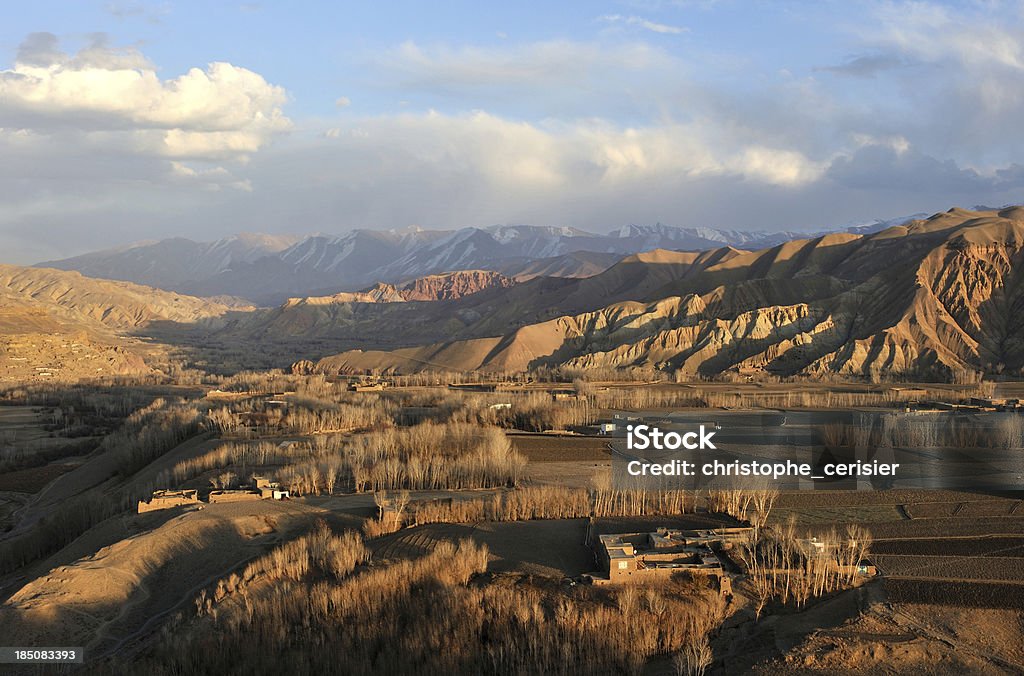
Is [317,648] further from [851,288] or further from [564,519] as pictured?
[851,288]

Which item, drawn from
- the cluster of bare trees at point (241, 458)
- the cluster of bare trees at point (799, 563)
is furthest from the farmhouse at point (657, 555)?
the cluster of bare trees at point (241, 458)

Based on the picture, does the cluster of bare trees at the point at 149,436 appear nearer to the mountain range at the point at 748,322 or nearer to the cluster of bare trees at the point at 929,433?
the cluster of bare trees at the point at 929,433

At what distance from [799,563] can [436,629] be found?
772 centimetres

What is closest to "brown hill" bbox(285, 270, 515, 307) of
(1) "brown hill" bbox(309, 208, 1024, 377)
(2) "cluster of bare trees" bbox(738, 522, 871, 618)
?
(1) "brown hill" bbox(309, 208, 1024, 377)

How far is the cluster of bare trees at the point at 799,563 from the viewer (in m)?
16.0

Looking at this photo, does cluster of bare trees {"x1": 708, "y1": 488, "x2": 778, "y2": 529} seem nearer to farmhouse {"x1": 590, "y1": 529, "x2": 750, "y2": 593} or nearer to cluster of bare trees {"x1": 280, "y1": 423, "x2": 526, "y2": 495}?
farmhouse {"x1": 590, "y1": 529, "x2": 750, "y2": 593}

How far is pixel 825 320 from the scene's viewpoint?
7625 cm

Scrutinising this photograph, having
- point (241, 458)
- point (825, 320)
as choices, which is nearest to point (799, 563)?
point (241, 458)

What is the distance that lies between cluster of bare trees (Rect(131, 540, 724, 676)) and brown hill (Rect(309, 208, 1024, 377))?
2215 inches

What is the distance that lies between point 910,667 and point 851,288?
76282mm

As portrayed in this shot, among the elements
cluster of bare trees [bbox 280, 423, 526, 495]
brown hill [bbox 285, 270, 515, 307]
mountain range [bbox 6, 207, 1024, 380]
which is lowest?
cluster of bare trees [bbox 280, 423, 526, 495]

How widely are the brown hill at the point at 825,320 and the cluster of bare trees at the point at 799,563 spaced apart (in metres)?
51.7

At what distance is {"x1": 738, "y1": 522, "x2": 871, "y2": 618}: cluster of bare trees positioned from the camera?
52.5 ft

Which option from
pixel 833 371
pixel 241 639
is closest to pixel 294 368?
pixel 833 371
